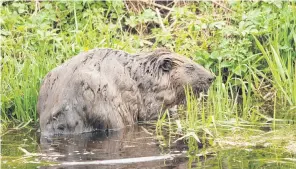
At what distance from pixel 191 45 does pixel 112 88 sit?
78.1 inches

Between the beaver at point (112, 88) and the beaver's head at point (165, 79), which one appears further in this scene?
the beaver's head at point (165, 79)

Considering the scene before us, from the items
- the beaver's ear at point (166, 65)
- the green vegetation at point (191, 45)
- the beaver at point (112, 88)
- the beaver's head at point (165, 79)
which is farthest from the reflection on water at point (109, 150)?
the beaver's ear at point (166, 65)

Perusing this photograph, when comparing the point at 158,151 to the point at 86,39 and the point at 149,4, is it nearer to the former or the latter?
the point at 86,39

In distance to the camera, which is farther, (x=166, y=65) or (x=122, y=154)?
(x=166, y=65)

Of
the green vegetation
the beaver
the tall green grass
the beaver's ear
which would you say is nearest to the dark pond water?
the beaver

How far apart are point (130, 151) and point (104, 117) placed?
92 centimetres

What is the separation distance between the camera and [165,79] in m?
6.46

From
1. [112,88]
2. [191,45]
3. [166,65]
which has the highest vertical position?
[191,45]

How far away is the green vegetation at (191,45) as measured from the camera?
600 centimetres

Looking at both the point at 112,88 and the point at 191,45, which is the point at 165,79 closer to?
the point at 112,88

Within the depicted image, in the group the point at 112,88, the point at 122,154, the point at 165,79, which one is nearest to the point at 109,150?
the point at 122,154

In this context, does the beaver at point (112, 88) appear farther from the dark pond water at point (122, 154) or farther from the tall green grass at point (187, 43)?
the tall green grass at point (187, 43)

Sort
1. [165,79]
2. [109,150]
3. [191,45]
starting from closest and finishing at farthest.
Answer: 1. [109,150]
2. [165,79]
3. [191,45]

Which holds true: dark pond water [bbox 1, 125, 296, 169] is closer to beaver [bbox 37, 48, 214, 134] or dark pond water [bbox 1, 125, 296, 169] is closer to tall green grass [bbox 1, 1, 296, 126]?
beaver [bbox 37, 48, 214, 134]
